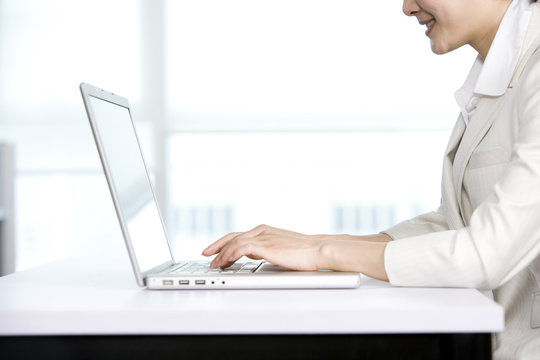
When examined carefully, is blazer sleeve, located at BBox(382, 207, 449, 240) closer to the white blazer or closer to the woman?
the woman

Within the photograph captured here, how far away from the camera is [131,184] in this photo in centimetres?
116

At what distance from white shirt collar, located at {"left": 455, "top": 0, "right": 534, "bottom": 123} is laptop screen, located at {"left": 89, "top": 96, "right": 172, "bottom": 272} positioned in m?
0.65

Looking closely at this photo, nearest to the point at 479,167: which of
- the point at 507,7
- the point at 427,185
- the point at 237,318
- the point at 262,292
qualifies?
the point at 507,7

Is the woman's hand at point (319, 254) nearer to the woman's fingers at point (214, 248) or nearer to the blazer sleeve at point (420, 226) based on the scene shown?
the woman's fingers at point (214, 248)

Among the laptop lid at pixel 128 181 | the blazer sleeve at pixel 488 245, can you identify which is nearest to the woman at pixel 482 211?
the blazer sleeve at pixel 488 245

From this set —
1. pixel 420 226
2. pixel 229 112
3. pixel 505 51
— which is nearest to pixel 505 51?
pixel 505 51

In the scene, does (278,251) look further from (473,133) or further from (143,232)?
(473,133)

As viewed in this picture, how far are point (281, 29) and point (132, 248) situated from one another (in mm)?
3046

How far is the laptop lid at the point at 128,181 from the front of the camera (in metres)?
1.01

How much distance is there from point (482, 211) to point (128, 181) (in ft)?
1.81

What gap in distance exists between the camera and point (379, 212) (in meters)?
3.94

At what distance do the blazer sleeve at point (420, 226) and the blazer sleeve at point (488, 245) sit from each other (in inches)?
17.6

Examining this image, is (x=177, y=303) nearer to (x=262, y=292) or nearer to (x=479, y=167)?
(x=262, y=292)

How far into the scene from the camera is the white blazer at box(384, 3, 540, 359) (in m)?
1.00
